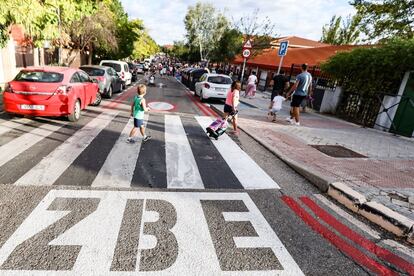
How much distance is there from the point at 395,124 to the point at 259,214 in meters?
8.85

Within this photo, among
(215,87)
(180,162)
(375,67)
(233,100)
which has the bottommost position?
(180,162)

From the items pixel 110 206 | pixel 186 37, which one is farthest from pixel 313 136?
pixel 186 37

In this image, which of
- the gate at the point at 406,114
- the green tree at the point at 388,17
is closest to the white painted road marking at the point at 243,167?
the gate at the point at 406,114

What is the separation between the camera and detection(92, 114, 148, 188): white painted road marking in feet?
13.1

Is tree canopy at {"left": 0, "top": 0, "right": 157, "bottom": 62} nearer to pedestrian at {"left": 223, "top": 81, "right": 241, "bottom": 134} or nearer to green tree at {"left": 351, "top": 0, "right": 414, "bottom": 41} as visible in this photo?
pedestrian at {"left": 223, "top": 81, "right": 241, "bottom": 134}

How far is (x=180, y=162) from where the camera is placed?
506 centimetres

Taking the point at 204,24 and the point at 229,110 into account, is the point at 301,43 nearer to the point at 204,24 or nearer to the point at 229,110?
the point at 204,24

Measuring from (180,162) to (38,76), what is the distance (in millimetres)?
4782

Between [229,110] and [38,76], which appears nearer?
[38,76]

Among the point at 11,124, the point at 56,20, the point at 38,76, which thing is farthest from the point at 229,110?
the point at 56,20

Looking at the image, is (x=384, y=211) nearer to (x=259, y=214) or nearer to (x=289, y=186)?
(x=289, y=186)

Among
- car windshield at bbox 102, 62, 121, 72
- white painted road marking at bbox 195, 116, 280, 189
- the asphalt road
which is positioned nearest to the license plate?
the asphalt road

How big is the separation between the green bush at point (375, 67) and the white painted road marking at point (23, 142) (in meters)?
11.2

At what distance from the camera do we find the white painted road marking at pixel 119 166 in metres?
3.99
